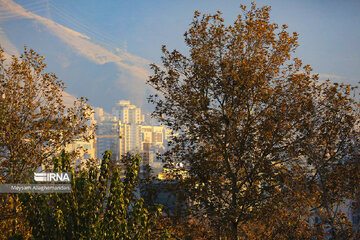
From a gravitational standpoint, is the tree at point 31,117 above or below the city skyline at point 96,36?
below

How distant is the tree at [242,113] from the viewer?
5637mm

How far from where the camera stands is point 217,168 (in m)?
6.22

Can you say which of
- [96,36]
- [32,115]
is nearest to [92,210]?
[32,115]

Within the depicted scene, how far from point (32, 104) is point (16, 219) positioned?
2032 mm

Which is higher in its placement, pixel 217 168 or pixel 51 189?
pixel 217 168

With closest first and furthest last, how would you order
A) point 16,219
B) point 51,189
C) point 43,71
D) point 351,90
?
point 51,189 < point 16,219 < point 351,90 < point 43,71

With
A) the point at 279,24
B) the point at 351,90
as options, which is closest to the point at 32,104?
the point at 279,24

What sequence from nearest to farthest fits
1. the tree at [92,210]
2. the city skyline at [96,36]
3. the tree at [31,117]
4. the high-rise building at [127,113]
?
1. the tree at [92,210]
2. the tree at [31,117]
3. the city skyline at [96,36]
4. the high-rise building at [127,113]

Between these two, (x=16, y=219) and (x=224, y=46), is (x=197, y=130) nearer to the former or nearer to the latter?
(x=224, y=46)

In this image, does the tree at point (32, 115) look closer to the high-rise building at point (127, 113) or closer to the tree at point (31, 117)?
the tree at point (31, 117)

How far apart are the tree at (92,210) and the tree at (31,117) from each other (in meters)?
2.00

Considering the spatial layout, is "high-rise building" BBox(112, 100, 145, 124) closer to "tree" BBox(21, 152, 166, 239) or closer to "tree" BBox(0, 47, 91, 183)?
"tree" BBox(0, 47, 91, 183)

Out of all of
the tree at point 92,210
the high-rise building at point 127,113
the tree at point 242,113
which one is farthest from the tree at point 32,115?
the high-rise building at point 127,113

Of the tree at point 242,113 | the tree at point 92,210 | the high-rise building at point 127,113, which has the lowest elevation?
the tree at point 92,210
